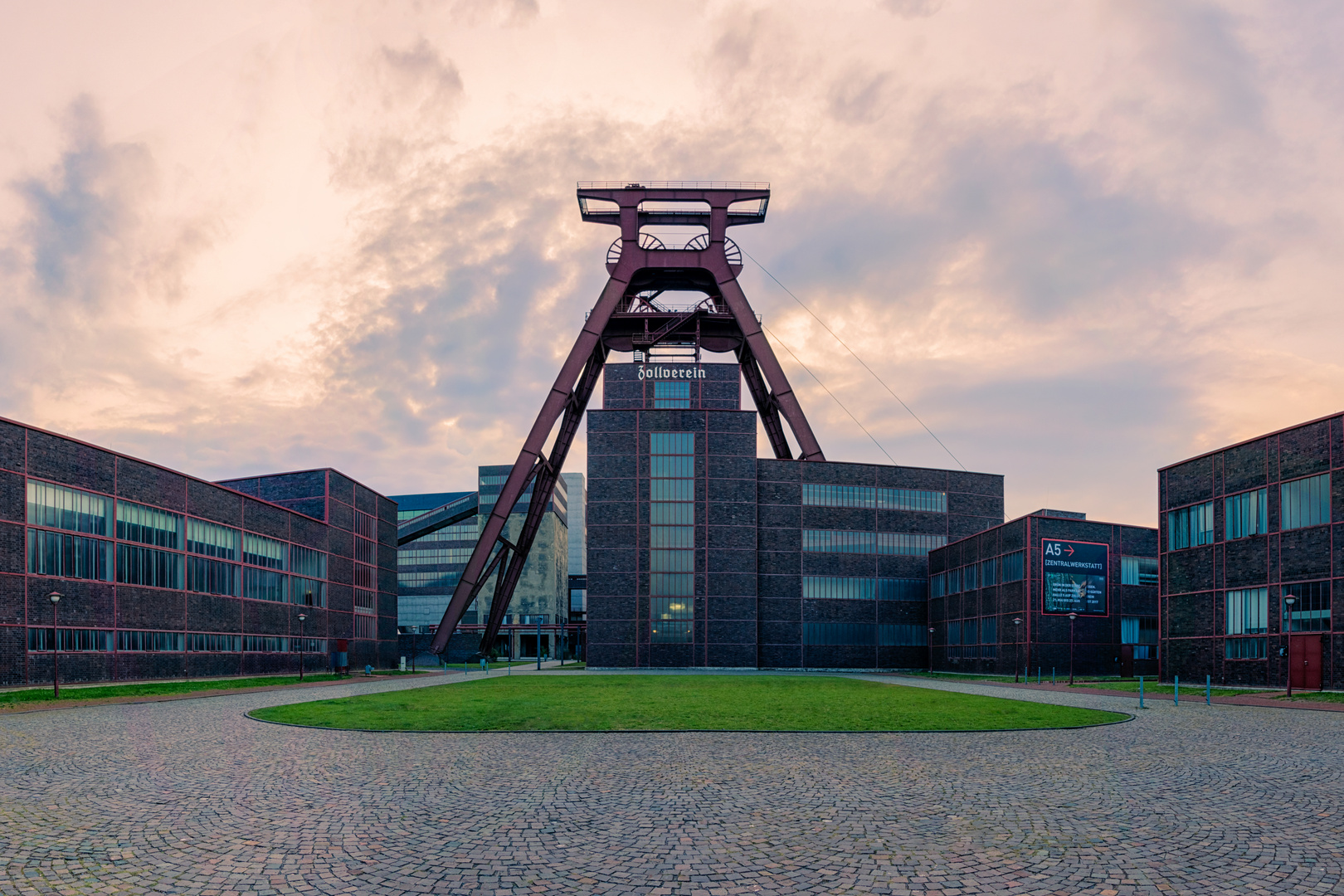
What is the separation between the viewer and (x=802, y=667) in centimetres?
7981

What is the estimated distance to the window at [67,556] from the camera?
143ft

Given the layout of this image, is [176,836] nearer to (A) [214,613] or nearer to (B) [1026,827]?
(B) [1026,827]

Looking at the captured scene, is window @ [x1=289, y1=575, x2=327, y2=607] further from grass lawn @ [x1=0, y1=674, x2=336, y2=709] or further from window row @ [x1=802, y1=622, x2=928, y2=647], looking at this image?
window row @ [x1=802, y1=622, x2=928, y2=647]

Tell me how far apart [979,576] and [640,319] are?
1400 inches

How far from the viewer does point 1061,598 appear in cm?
6172

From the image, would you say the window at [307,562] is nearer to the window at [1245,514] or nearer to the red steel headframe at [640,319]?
the red steel headframe at [640,319]

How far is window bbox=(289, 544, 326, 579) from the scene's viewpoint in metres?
69.2

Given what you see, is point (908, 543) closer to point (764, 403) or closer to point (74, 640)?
point (764, 403)

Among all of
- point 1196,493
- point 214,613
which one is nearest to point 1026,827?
point 1196,493

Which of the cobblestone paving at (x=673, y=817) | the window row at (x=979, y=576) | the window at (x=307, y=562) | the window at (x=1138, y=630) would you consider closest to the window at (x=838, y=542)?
the window row at (x=979, y=576)

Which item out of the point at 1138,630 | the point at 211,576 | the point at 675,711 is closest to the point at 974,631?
the point at 1138,630

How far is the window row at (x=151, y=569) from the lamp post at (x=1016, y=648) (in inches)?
1974

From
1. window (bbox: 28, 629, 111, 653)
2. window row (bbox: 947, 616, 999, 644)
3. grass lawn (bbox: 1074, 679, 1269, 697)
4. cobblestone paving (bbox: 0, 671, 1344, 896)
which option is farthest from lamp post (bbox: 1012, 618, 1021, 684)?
window (bbox: 28, 629, 111, 653)

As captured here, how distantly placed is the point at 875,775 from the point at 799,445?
68016mm
